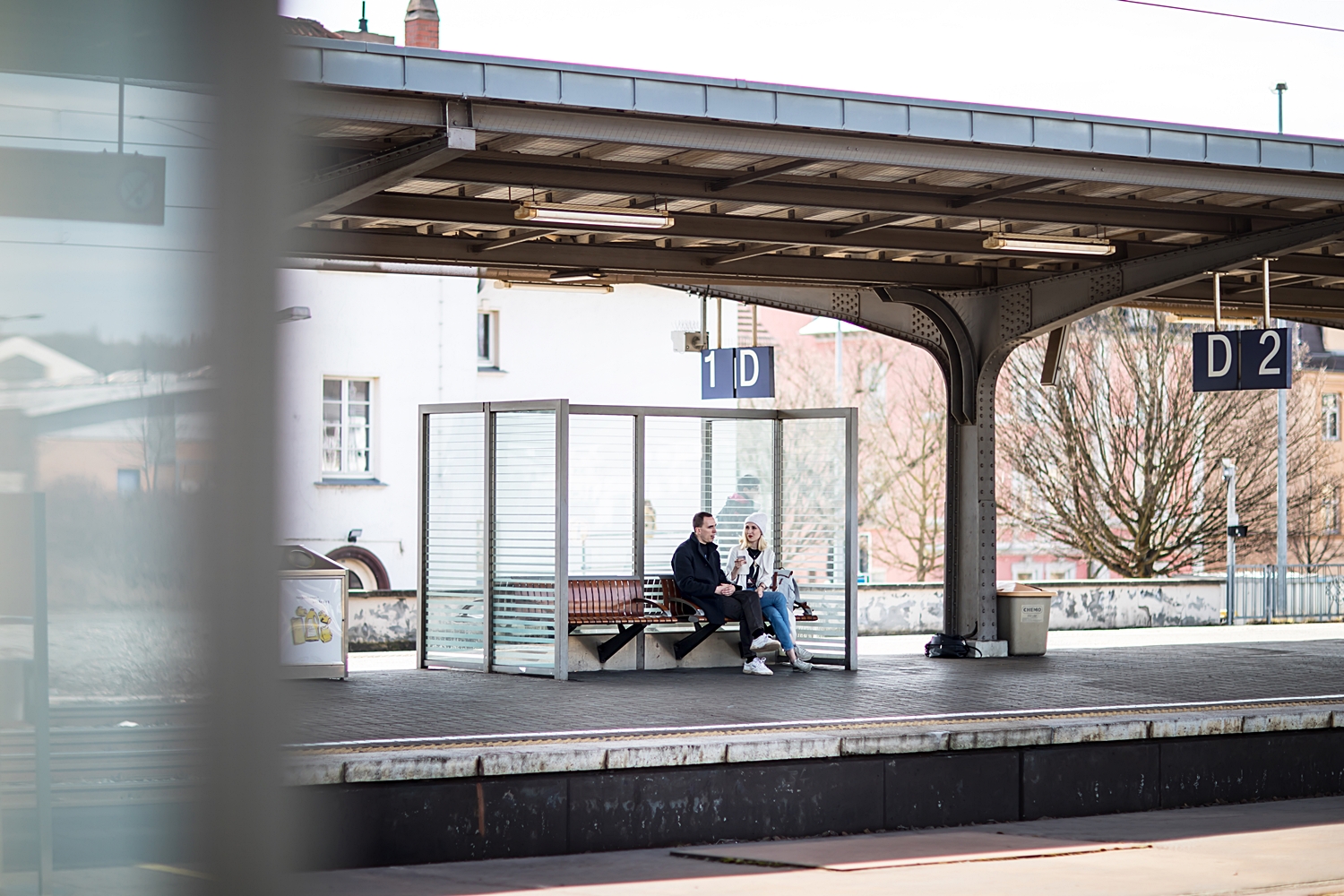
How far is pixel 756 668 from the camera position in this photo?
1321cm

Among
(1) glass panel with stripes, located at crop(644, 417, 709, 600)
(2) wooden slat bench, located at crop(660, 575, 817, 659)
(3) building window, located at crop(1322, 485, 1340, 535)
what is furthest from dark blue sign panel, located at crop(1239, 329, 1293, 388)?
(3) building window, located at crop(1322, 485, 1340, 535)

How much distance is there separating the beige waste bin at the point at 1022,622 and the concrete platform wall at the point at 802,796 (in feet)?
14.7

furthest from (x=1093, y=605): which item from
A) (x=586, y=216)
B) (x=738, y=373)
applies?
(x=586, y=216)

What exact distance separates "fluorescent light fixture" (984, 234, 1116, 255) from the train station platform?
346cm

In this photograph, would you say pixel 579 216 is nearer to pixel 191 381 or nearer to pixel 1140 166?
pixel 1140 166

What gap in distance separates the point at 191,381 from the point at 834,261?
44.1ft

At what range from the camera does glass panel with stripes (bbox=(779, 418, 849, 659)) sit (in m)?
13.7

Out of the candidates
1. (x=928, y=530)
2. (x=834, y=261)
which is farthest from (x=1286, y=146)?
(x=928, y=530)

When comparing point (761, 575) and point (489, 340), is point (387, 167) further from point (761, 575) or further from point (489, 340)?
point (489, 340)

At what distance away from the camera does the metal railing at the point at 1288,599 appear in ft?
85.3

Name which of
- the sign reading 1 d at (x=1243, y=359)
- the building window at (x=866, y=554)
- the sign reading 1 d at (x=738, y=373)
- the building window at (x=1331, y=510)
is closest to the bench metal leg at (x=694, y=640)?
the sign reading 1 d at (x=738, y=373)

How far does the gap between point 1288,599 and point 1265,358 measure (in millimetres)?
15773

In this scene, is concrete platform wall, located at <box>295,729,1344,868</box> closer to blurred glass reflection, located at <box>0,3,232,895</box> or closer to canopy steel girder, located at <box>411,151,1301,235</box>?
canopy steel girder, located at <box>411,151,1301,235</box>

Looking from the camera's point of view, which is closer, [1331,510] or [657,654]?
[657,654]
